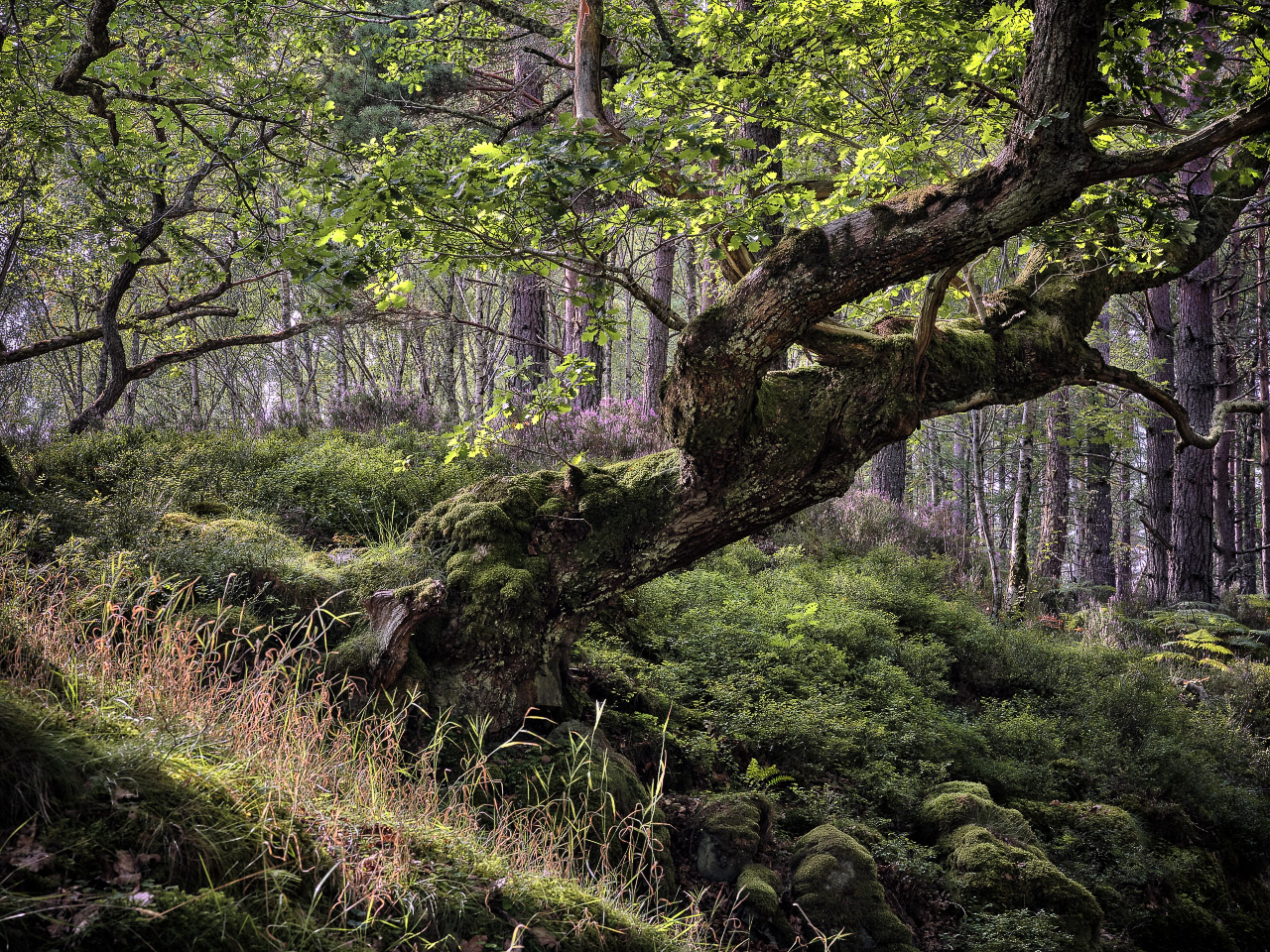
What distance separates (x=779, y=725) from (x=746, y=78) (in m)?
4.51

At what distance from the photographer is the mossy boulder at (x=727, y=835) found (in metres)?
3.79

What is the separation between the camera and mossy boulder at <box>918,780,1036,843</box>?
183 inches

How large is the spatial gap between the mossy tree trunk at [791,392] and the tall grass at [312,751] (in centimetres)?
68

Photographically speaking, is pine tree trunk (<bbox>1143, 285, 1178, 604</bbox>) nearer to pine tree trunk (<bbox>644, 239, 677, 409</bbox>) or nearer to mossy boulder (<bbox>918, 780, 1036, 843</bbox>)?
pine tree trunk (<bbox>644, 239, 677, 409</bbox>)

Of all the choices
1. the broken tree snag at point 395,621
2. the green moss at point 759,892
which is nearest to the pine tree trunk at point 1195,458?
the green moss at point 759,892

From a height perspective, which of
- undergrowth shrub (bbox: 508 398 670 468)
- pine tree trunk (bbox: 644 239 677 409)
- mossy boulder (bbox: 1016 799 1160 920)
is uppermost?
pine tree trunk (bbox: 644 239 677 409)

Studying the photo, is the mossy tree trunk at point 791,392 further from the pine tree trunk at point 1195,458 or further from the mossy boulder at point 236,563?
the pine tree trunk at point 1195,458

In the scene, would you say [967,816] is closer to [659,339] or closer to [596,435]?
[596,435]

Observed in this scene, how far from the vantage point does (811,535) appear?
952cm

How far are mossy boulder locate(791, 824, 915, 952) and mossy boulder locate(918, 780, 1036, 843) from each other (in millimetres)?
989

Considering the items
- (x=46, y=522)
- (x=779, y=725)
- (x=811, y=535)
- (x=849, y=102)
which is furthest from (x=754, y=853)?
(x=811, y=535)

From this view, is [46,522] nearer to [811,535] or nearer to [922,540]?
[811,535]

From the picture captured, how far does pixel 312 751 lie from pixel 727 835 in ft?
7.24

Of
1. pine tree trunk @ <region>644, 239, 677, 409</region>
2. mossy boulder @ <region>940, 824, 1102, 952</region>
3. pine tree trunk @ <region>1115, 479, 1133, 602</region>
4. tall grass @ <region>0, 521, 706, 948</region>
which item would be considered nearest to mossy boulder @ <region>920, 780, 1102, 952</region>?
mossy boulder @ <region>940, 824, 1102, 952</region>
